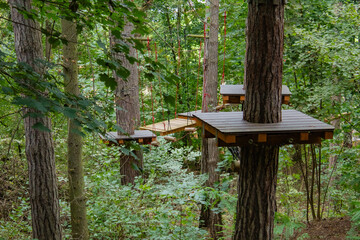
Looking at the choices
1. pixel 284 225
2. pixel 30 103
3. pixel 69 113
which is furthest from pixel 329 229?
pixel 30 103

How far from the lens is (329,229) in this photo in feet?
15.9

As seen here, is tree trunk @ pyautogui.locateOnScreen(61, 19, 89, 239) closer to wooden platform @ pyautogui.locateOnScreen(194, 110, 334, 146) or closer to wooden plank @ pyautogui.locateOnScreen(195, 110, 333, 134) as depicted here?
wooden plank @ pyautogui.locateOnScreen(195, 110, 333, 134)

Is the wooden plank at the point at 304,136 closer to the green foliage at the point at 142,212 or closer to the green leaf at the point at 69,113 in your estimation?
the green foliage at the point at 142,212

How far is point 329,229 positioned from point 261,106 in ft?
10.4

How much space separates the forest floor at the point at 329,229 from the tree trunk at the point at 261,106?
2.06 meters

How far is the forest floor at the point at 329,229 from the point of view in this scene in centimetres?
458

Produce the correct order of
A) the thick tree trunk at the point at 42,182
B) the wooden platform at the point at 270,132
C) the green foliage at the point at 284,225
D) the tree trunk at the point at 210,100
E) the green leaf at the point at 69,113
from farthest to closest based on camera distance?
1. the tree trunk at the point at 210,100
2. the green foliage at the point at 284,225
3. the thick tree trunk at the point at 42,182
4. the wooden platform at the point at 270,132
5. the green leaf at the point at 69,113

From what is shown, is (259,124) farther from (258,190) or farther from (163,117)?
(163,117)

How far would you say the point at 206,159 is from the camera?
624cm

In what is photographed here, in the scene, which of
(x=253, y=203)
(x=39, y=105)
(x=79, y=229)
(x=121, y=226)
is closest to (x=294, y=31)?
(x=253, y=203)

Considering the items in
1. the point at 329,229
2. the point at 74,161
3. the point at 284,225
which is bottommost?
the point at 329,229

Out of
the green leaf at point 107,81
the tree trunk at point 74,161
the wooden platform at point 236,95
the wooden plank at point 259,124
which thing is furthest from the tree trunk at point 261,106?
the tree trunk at point 74,161

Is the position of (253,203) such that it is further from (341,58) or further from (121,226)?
(341,58)

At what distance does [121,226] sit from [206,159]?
94.2 inches
